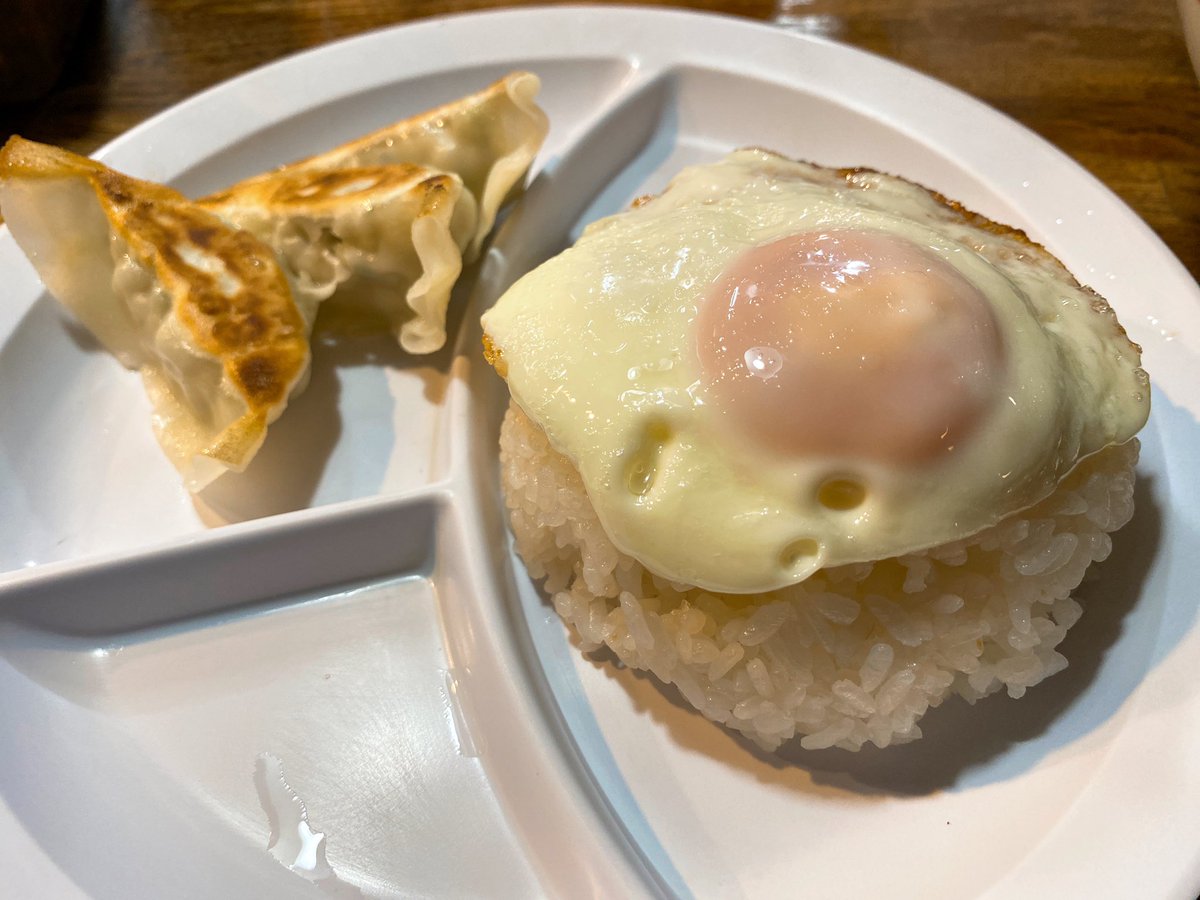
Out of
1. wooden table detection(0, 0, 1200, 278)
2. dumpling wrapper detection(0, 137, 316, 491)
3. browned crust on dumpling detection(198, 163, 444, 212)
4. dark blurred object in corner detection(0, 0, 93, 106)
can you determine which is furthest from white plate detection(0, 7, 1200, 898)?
dark blurred object in corner detection(0, 0, 93, 106)

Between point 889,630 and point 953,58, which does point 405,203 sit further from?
point 953,58

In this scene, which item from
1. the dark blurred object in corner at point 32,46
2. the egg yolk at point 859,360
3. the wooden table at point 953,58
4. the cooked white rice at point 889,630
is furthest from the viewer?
the dark blurred object in corner at point 32,46

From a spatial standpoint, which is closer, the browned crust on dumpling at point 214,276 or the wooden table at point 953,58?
the browned crust on dumpling at point 214,276

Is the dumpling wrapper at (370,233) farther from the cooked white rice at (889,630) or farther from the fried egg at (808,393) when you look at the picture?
the cooked white rice at (889,630)

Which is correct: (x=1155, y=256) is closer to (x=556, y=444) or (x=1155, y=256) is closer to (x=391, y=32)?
(x=556, y=444)

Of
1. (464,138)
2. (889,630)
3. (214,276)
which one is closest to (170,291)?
(214,276)

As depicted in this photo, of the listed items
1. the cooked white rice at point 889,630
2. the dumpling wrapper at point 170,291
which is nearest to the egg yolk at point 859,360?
the cooked white rice at point 889,630

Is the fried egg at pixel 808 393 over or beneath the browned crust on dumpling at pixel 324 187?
beneath
